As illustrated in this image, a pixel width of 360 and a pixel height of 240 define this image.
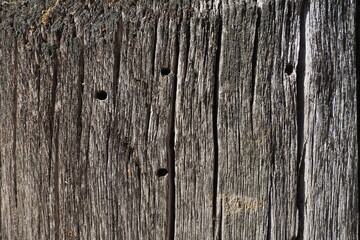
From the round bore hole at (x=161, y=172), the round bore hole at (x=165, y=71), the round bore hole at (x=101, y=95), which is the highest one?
the round bore hole at (x=165, y=71)

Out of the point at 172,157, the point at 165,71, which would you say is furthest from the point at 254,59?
→ the point at 172,157

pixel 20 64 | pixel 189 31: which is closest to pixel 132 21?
pixel 189 31

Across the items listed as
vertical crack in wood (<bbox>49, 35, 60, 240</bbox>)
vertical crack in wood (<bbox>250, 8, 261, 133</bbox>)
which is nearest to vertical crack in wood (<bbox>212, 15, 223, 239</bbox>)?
vertical crack in wood (<bbox>250, 8, 261, 133</bbox>)

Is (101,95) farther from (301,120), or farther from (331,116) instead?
(331,116)

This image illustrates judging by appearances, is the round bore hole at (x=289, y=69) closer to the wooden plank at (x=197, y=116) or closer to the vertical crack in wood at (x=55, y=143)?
the wooden plank at (x=197, y=116)

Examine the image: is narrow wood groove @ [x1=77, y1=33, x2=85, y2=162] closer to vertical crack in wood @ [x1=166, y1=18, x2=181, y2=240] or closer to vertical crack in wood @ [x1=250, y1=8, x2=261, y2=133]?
vertical crack in wood @ [x1=166, y1=18, x2=181, y2=240]

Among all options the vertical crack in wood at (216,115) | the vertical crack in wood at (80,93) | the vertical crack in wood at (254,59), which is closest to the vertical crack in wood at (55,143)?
the vertical crack in wood at (80,93)

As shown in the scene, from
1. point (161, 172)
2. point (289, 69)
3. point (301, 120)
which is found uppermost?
point (289, 69)

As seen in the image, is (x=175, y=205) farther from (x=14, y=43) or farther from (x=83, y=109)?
(x=14, y=43)
